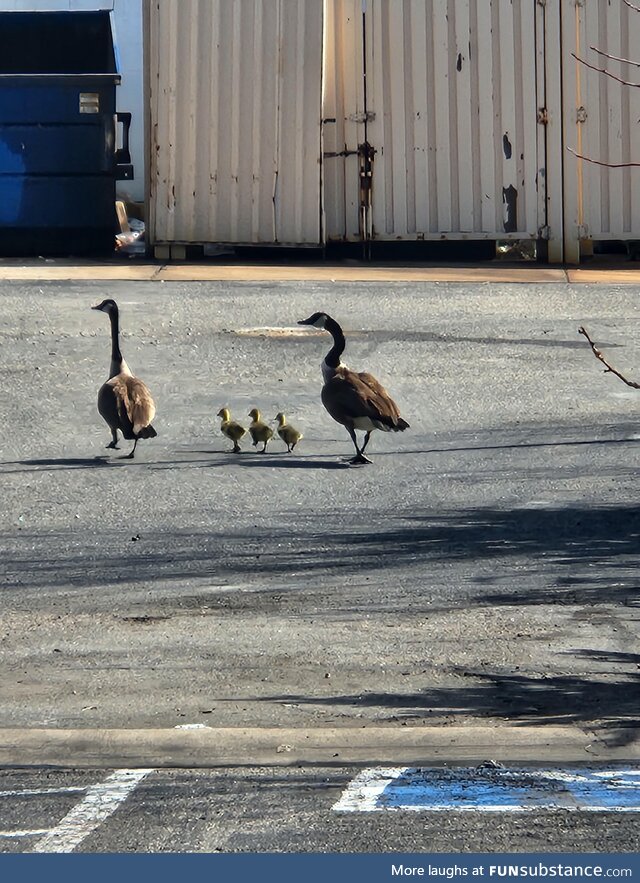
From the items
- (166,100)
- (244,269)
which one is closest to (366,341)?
(244,269)

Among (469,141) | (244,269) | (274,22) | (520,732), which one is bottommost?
(520,732)

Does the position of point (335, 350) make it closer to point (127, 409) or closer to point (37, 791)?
point (127, 409)

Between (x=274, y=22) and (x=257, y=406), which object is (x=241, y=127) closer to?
(x=274, y=22)

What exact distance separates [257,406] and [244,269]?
6.59 metres

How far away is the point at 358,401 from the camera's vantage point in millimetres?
11781

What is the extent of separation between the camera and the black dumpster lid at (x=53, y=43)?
75.3 ft

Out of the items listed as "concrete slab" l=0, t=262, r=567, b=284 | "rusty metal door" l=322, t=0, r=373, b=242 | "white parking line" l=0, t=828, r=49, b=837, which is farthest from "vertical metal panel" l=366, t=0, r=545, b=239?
"white parking line" l=0, t=828, r=49, b=837

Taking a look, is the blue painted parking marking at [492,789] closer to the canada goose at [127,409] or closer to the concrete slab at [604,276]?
the canada goose at [127,409]

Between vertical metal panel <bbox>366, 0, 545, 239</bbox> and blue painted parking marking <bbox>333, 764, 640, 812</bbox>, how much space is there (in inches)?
576

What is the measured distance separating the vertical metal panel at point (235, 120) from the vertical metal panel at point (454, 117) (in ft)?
2.63

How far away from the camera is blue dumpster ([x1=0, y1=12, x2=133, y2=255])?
20.5 meters

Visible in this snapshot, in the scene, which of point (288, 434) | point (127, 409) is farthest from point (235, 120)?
point (127, 409)

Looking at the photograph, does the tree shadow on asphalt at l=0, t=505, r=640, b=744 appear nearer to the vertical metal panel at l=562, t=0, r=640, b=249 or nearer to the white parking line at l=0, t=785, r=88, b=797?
the white parking line at l=0, t=785, r=88, b=797

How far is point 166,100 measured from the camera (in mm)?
20000
